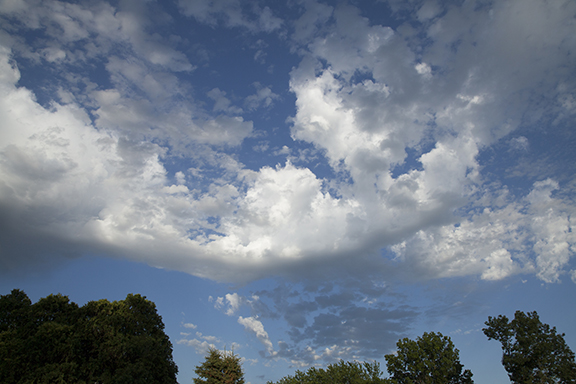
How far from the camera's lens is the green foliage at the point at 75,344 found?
3816 cm

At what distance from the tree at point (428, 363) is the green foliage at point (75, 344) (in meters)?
35.9

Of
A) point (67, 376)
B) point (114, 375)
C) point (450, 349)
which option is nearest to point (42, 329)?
point (67, 376)

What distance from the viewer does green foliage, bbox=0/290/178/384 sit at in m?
38.2

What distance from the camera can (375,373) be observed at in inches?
2226

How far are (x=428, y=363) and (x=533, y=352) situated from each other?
1613 cm

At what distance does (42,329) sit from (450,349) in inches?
2249

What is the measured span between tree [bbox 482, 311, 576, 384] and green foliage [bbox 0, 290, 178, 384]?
2073 inches

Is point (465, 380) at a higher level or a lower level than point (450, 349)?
lower

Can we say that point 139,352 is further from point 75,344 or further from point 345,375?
point 345,375

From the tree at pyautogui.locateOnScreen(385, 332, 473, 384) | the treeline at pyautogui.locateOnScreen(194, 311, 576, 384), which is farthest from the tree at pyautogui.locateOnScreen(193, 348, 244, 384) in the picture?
the tree at pyautogui.locateOnScreen(385, 332, 473, 384)

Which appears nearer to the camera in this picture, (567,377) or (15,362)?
(15,362)

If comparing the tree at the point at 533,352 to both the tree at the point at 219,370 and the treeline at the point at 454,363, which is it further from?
the tree at the point at 219,370

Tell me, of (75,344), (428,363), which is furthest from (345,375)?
(75,344)

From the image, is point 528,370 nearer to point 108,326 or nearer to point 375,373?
point 375,373
